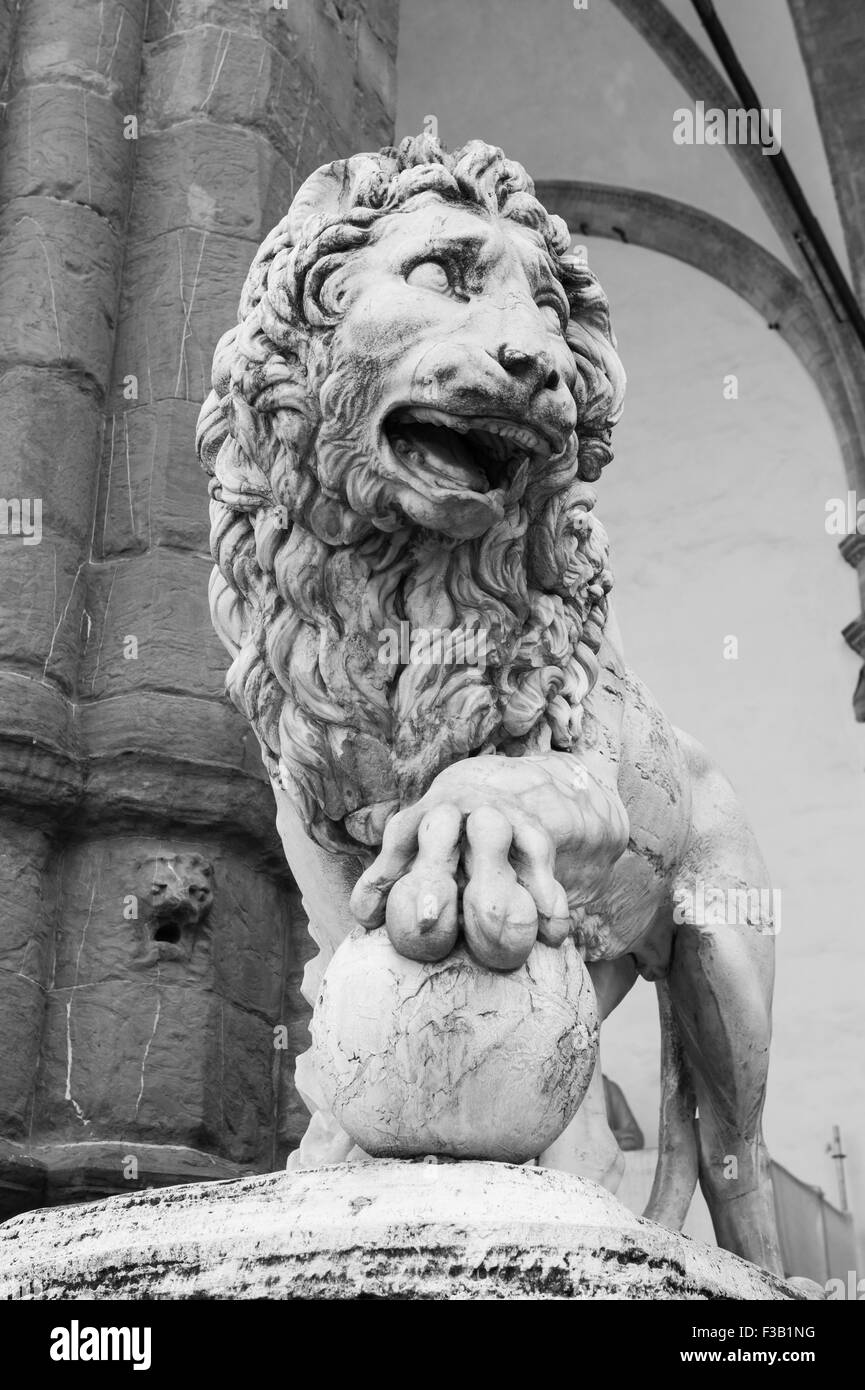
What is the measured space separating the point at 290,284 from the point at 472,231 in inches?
7.8

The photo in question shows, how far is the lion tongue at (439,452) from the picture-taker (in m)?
1.86

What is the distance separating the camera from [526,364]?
180 centimetres

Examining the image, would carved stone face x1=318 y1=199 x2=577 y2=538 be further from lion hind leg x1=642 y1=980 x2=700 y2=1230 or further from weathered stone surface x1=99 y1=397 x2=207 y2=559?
weathered stone surface x1=99 y1=397 x2=207 y2=559

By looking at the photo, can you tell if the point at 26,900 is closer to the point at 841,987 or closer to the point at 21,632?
the point at 21,632

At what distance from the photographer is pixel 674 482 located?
6.68m

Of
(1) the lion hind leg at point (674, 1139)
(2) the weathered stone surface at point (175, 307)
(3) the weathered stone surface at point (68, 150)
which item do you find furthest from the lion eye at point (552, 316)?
(3) the weathered stone surface at point (68, 150)

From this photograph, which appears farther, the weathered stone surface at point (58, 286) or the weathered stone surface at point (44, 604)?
the weathered stone surface at point (58, 286)

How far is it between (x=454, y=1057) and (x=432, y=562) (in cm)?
56

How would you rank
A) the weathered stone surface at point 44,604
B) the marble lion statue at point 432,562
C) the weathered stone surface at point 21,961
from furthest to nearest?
the weathered stone surface at point 44,604
the weathered stone surface at point 21,961
the marble lion statue at point 432,562

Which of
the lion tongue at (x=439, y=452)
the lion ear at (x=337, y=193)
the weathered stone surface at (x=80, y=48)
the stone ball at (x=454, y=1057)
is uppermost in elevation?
the weathered stone surface at (x=80, y=48)

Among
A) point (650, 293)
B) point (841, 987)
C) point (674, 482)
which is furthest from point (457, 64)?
point (841, 987)
